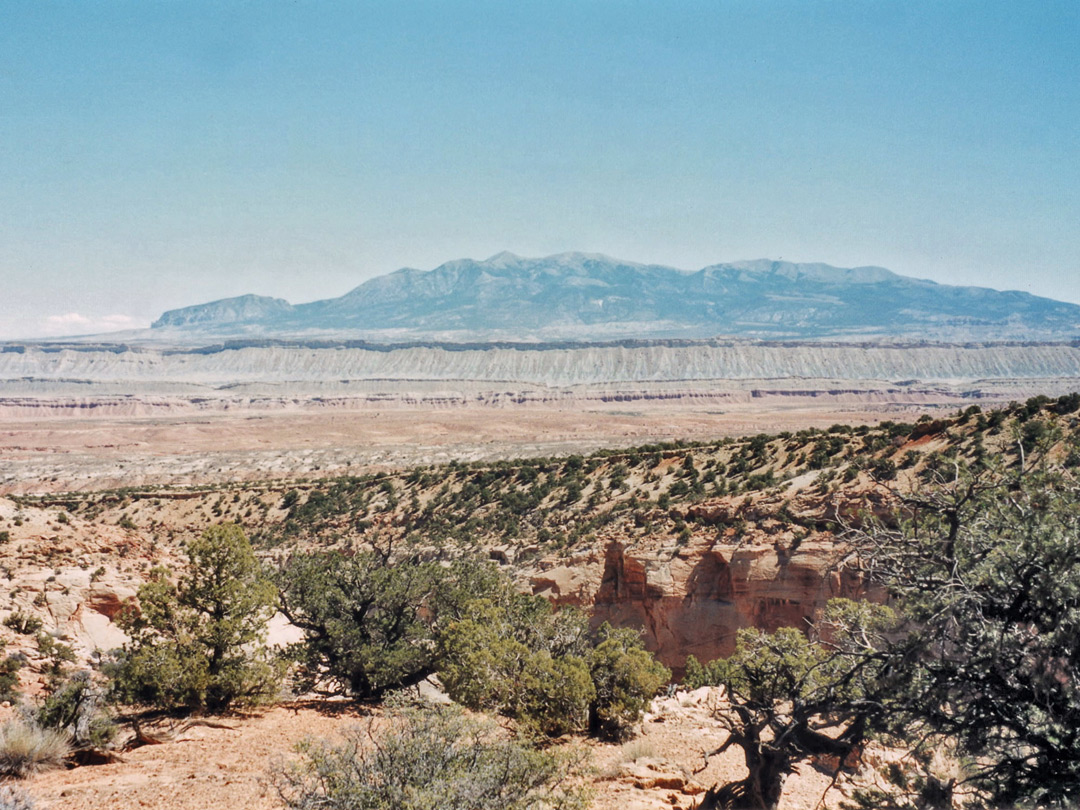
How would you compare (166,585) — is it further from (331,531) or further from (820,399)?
(820,399)

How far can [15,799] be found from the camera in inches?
329

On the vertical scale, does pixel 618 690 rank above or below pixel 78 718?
below

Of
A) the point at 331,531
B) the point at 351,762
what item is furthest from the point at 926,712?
the point at 331,531

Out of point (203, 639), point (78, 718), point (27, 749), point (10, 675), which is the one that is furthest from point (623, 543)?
point (27, 749)

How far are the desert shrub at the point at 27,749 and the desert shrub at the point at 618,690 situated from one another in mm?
8737

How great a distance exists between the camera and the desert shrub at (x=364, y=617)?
15.9 metres

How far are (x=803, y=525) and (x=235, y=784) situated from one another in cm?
1775

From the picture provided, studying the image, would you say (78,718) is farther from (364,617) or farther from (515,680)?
(515,680)

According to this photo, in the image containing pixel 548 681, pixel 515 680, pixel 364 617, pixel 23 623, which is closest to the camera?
pixel 548 681

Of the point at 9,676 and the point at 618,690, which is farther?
the point at 9,676

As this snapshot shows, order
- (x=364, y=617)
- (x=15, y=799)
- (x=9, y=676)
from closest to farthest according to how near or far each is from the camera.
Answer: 1. (x=15, y=799)
2. (x=9, y=676)
3. (x=364, y=617)

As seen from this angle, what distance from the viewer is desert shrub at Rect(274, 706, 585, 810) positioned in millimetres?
7633

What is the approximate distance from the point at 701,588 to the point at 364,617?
11272 millimetres

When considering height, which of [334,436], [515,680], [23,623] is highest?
[515,680]
